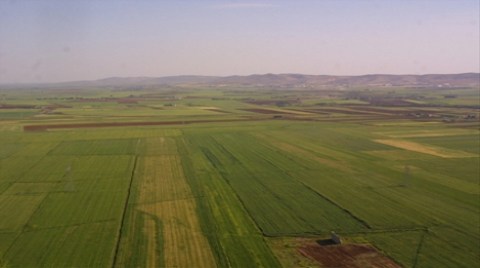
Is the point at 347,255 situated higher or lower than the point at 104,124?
lower

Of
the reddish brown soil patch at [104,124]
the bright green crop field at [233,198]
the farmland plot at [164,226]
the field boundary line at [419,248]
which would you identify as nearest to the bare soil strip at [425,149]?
the bright green crop field at [233,198]

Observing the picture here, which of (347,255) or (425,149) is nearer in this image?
(347,255)

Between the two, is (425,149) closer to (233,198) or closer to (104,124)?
(233,198)

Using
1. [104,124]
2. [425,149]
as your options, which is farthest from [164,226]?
[104,124]

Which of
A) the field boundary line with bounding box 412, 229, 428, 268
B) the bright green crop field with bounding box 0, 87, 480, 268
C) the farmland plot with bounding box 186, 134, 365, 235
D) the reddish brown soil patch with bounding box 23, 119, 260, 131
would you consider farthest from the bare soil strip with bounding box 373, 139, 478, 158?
the reddish brown soil patch with bounding box 23, 119, 260, 131

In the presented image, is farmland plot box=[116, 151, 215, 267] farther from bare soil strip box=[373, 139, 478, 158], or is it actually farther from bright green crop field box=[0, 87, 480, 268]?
bare soil strip box=[373, 139, 478, 158]

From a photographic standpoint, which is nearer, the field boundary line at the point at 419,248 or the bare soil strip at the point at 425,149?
the field boundary line at the point at 419,248

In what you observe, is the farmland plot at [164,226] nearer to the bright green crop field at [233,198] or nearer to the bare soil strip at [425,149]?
the bright green crop field at [233,198]
